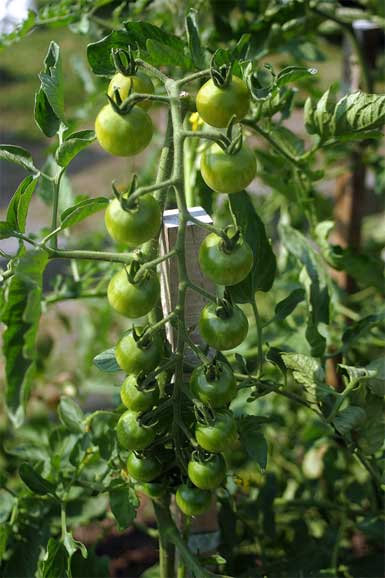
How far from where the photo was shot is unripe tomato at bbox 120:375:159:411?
55 cm

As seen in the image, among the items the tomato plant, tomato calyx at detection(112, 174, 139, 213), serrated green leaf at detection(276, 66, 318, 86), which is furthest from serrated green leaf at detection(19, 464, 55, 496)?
serrated green leaf at detection(276, 66, 318, 86)

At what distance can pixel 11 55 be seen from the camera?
21.6 ft

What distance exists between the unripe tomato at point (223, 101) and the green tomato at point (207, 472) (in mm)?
278

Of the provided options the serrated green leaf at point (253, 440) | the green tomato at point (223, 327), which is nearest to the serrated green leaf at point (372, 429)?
the serrated green leaf at point (253, 440)

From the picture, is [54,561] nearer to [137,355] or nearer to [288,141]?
[137,355]

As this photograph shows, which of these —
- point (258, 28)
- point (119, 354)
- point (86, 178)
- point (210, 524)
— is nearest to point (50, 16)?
point (258, 28)

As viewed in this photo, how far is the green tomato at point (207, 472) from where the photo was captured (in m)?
0.56

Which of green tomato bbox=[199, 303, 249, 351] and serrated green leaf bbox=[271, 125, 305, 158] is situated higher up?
serrated green leaf bbox=[271, 125, 305, 158]

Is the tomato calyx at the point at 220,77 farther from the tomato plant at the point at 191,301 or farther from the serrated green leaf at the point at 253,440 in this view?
the serrated green leaf at the point at 253,440

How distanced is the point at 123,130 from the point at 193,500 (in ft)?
1.07

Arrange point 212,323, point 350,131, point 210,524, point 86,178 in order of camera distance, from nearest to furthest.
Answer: point 212,323 < point 350,131 < point 210,524 < point 86,178

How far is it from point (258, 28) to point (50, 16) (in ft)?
0.84

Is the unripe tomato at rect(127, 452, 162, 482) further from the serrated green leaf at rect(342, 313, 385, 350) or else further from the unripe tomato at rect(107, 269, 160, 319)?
the serrated green leaf at rect(342, 313, 385, 350)

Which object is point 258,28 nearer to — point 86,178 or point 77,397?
point 77,397
